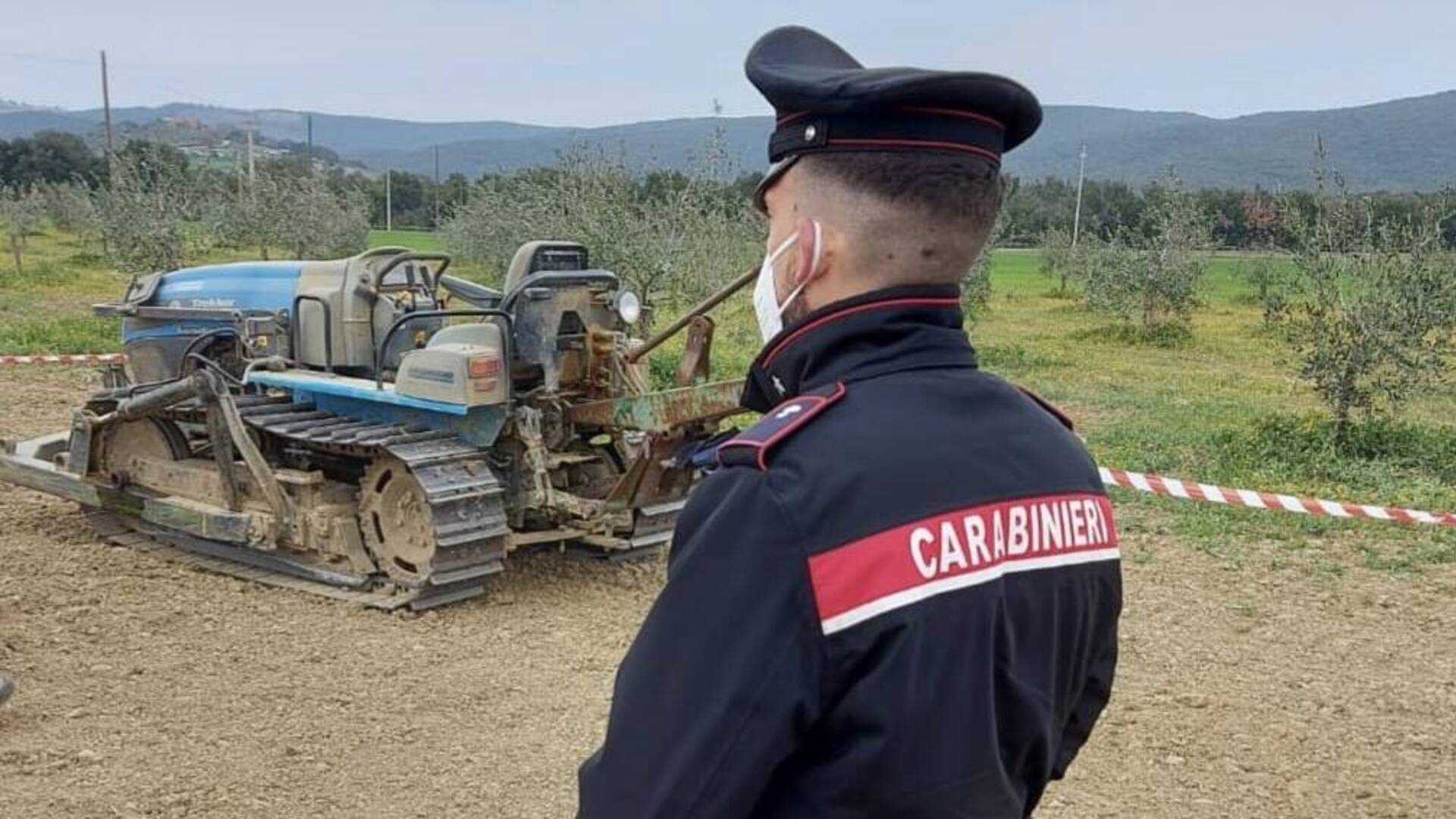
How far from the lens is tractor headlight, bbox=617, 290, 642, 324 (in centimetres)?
693

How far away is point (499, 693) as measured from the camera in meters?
5.62

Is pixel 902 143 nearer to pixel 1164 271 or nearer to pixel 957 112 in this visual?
pixel 957 112

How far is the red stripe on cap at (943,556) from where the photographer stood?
1.38 metres

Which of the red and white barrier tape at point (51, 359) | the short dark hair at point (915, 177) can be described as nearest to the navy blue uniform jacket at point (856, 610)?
the short dark hair at point (915, 177)

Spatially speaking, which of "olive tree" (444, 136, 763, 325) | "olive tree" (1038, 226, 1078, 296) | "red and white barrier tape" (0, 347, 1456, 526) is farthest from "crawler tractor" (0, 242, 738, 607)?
"olive tree" (1038, 226, 1078, 296)

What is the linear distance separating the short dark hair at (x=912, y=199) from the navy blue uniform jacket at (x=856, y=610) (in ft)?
0.14

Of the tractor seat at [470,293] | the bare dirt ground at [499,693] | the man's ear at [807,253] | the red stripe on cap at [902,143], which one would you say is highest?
the red stripe on cap at [902,143]

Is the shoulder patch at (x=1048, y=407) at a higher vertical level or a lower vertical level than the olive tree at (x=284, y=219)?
higher

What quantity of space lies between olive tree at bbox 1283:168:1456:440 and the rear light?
24.1 ft

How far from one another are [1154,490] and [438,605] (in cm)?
484

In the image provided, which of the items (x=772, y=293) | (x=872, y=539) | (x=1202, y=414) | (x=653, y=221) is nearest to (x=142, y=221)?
(x=653, y=221)

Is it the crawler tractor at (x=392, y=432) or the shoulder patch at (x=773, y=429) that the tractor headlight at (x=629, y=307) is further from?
the shoulder patch at (x=773, y=429)

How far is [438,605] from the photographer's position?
666 centimetres

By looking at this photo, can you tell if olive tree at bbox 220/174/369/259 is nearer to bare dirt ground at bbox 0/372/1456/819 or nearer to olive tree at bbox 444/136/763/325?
olive tree at bbox 444/136/763/325
